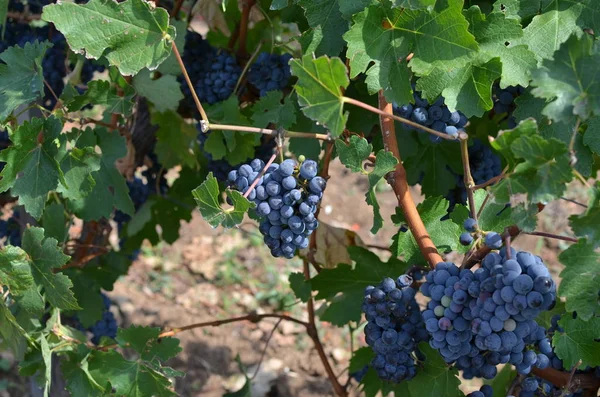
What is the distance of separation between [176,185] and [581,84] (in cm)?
169

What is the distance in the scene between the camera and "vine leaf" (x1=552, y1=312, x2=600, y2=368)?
1.43 meters

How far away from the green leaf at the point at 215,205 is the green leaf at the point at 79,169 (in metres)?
0.50

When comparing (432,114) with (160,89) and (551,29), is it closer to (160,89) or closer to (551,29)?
(551,29)

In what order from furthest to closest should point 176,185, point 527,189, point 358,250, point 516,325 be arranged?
point 176,185 → point 358,250 → point 516,325 → point 527,189

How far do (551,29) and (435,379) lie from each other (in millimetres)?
761

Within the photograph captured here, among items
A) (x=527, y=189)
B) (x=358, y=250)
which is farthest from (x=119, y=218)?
(x=527, y=189)

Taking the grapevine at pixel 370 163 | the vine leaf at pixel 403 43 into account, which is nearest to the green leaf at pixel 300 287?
the grapevine at pixel 370 163

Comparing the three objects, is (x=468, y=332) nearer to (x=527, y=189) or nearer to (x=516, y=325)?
(x=516, y=325)

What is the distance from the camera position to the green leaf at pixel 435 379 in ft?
Result: 4.99

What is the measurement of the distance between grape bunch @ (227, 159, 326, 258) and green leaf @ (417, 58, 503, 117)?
0.94 ft

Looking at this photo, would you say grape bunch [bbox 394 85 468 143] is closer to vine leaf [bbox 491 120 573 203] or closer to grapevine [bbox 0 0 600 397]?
grapevine [bbox 0 0 600 397]

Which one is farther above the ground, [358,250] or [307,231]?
[307,231]

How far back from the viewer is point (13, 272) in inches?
63.4

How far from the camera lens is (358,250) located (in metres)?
1.88
